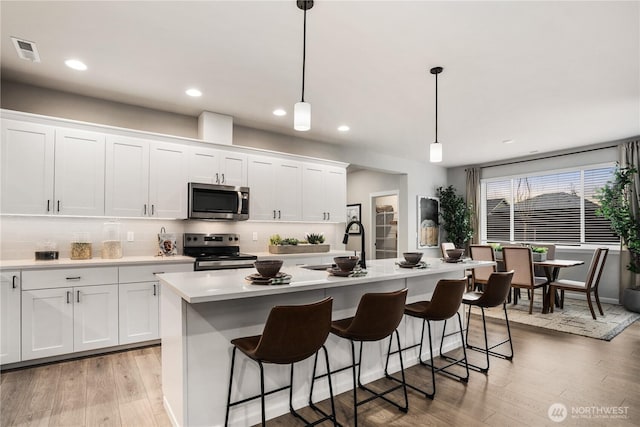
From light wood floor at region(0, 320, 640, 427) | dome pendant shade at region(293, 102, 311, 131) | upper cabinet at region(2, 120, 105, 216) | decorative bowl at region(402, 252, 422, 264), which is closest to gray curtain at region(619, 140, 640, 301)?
light wood floor at region(0, 320, 640, 427)

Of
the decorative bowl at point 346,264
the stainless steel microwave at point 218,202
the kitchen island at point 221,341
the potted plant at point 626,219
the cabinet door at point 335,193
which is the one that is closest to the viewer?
the kitchen island at point 221,341

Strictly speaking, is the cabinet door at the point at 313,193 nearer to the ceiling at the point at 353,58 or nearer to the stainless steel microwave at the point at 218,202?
the ceiling at the point at 353,58

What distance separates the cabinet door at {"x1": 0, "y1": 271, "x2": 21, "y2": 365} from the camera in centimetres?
298

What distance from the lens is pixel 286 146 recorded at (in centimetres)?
547

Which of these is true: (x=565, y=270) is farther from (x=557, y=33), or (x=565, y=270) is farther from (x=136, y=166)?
(x=136, y=166)

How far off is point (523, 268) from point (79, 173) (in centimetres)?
590

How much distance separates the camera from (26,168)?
11.0 feet

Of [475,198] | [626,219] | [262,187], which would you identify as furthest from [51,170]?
[626,219]

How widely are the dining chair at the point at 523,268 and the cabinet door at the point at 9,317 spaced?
5828mm

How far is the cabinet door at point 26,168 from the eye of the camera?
10.7ft

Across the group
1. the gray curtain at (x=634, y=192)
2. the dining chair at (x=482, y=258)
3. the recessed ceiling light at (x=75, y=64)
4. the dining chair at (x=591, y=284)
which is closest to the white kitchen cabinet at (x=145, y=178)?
the recessed ceiling light at (x=75, y=64)

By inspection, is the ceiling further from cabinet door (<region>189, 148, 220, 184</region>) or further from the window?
the window

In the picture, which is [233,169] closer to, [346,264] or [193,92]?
[193,92]

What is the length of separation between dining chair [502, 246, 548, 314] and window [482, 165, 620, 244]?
1.91 meters
